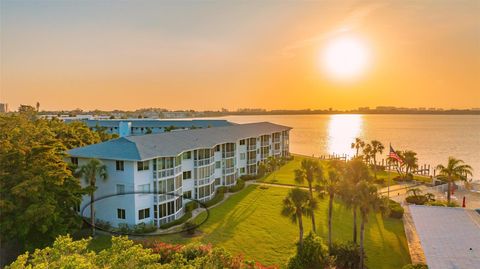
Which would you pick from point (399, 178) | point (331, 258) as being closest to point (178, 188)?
point (331, 258)

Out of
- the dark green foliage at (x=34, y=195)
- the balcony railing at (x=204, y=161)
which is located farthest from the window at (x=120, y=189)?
the balcony railing at (x=204, y=161)

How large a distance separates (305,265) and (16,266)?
1678 centimetres

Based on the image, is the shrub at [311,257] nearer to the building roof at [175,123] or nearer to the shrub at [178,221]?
the shrub at [178,221]

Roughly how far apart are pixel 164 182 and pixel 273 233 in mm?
11108

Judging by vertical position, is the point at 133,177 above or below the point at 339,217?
above

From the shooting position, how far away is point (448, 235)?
75.5 ft

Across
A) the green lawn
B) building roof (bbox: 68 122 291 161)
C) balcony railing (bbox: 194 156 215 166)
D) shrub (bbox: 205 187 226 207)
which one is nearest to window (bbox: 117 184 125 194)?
building roof (bbox: 68 122 291 161)

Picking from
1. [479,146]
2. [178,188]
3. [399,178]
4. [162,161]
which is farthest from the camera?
[479,146]

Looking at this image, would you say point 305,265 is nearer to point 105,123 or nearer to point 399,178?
point 399,178

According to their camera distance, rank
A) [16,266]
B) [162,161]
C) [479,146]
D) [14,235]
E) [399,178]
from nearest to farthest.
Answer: [16,266]
[14,235]
[162,161]
[399,178]
[479,146]

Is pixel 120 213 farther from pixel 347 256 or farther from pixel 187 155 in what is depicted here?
pixel 347 256

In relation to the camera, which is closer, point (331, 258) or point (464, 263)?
point (464, 263)

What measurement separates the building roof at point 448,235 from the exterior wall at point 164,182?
21136 mm

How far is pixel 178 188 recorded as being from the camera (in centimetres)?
3450
